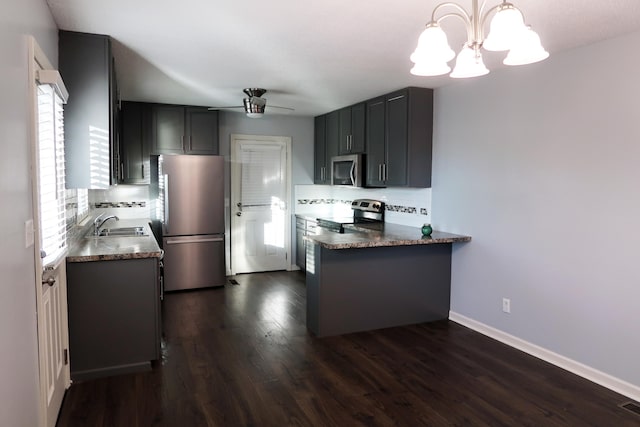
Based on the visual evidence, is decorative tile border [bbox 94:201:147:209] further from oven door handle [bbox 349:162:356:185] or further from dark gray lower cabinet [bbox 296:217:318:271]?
oven door handle [bbox 349:162:356:185]

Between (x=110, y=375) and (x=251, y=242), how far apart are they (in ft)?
11.0

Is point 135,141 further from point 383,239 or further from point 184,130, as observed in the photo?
point 383,239

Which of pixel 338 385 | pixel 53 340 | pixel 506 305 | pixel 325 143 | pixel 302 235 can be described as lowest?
pixel 338 385

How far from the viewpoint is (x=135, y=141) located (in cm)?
539

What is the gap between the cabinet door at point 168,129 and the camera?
215 inches

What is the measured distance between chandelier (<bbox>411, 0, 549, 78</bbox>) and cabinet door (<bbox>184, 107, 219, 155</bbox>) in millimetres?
4310

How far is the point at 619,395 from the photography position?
2.84m

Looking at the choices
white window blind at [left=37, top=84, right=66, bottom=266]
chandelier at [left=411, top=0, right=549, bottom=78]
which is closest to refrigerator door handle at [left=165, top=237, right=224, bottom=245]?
white window blind at [left=37, top=84, right=66, bottom=266]

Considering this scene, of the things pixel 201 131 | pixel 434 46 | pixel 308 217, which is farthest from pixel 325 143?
pixel 434 46

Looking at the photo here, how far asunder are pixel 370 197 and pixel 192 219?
2312mm

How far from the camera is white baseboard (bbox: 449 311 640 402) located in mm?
2856

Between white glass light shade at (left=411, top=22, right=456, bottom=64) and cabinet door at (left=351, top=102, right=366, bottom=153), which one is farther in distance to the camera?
cabinet door at (left=351, top=102, right=366, bottom=153)

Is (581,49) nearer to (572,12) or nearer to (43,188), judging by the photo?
(572,12)

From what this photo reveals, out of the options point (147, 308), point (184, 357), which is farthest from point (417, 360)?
point (147, 308)
